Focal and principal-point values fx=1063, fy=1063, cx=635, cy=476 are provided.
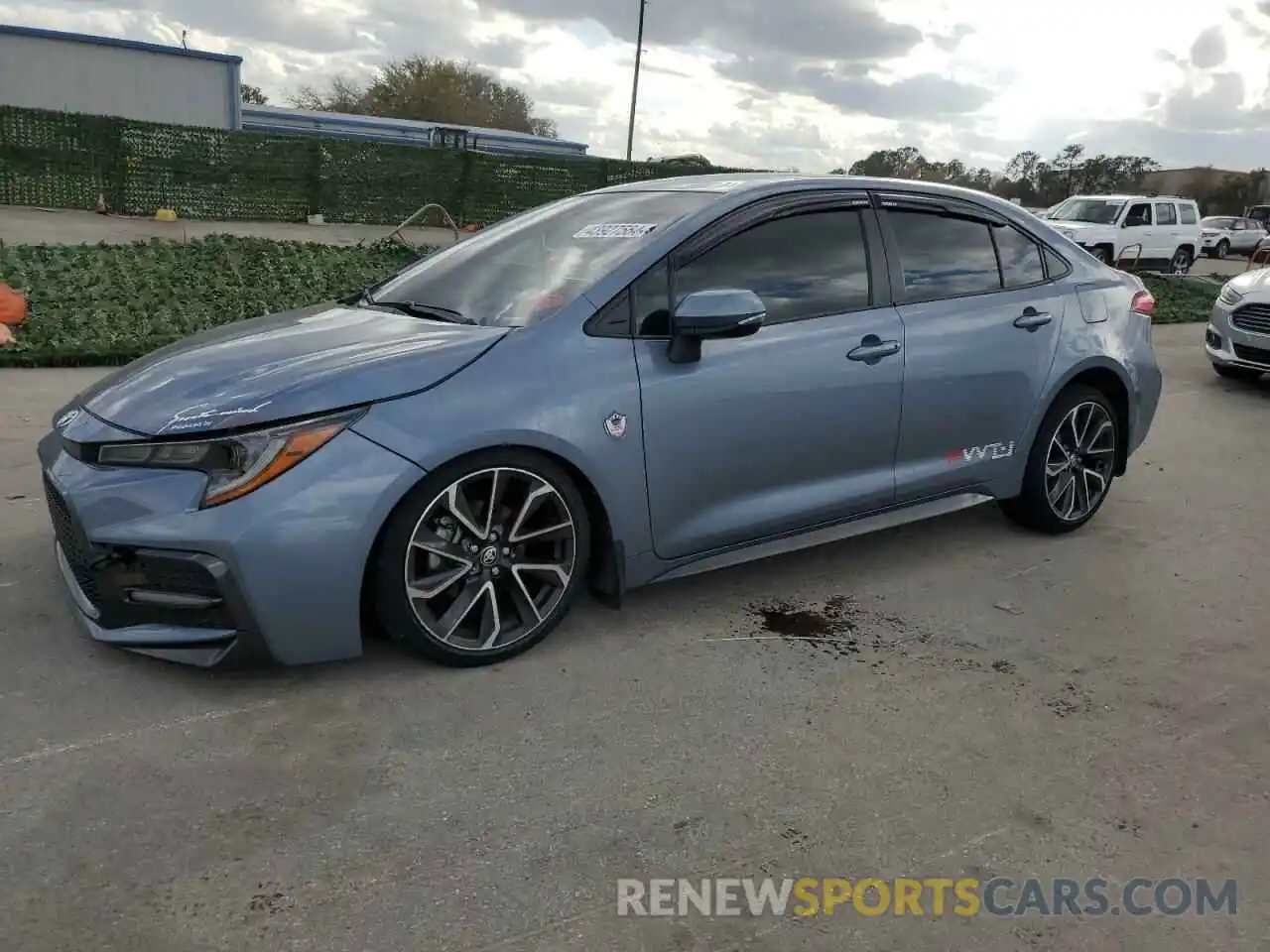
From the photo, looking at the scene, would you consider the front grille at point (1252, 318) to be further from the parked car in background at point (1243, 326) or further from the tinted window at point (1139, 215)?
the tinted window at point (1139, 215)

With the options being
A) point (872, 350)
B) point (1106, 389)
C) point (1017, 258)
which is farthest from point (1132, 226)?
point (872, 350)

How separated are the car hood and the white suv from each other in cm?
2172

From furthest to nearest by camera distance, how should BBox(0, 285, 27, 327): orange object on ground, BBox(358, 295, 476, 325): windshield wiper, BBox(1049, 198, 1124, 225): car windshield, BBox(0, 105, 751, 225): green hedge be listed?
1. BBox(1049, 198, 1124, 225): car windshield
2. BBox(0, 105, 751, 225): green hedge
3. BBox(0, 285, 27, 327): orange object on ground
4. BBox(358, 295, 476, 325): windshield wiper

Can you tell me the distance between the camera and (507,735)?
302 cm

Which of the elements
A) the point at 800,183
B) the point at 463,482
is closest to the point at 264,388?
the point at 463,482

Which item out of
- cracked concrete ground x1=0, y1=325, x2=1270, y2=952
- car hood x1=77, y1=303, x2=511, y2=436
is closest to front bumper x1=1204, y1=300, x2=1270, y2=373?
cracked concrete ground x1=0, y1=325, x2=1270, y2=952

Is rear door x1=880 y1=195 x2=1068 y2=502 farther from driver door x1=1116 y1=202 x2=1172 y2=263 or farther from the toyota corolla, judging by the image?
driver door x1=1116 y1=202 x2=1172 y2=263

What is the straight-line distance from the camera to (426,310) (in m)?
3.84

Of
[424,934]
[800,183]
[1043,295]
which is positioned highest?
[800,183]

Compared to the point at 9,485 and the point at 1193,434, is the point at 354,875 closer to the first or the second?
the point at 9,485

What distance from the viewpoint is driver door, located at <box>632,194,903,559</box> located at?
141 inches

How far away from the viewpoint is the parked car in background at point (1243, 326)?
8.97m

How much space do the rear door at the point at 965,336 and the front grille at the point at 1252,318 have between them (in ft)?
17.5

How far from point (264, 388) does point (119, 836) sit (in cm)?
127
